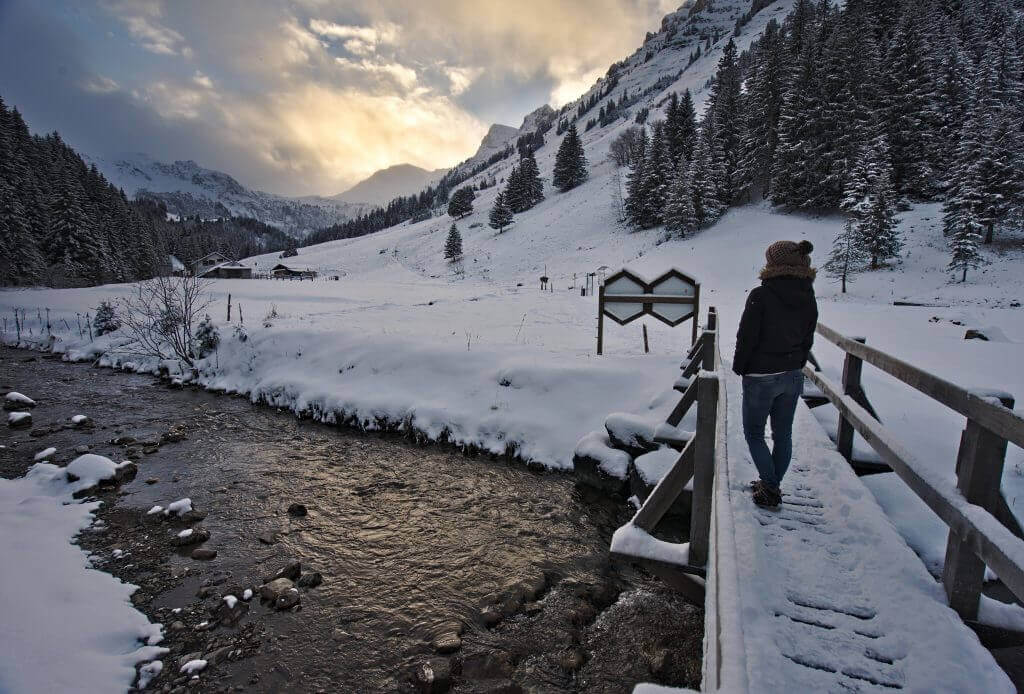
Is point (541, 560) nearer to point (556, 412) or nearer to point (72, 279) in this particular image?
point (556, 412)

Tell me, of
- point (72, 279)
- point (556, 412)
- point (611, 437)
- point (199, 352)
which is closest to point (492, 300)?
point (199, 352)

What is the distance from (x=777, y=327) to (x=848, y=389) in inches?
87.6

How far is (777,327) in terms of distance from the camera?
13.2 ft

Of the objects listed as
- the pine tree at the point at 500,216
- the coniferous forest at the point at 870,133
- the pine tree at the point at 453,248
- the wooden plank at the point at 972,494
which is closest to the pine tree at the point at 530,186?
the pine tree at the point at 500,216

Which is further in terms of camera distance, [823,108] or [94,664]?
[823,108]

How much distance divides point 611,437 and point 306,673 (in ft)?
17.4

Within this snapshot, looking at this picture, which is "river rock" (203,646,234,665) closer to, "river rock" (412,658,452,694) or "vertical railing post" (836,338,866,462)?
"river rock" (412,658,452,694)

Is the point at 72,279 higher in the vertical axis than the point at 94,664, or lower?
higher

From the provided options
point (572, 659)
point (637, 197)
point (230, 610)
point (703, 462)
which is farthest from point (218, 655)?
point (637, 197)

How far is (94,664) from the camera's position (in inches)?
175

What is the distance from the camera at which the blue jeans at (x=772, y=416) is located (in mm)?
4133

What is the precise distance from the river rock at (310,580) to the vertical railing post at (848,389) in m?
6.80

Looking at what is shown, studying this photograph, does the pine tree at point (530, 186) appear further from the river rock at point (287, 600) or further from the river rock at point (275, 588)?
the river rock at point (287, 600)

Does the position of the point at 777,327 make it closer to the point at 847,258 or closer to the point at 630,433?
the point at 630,433
